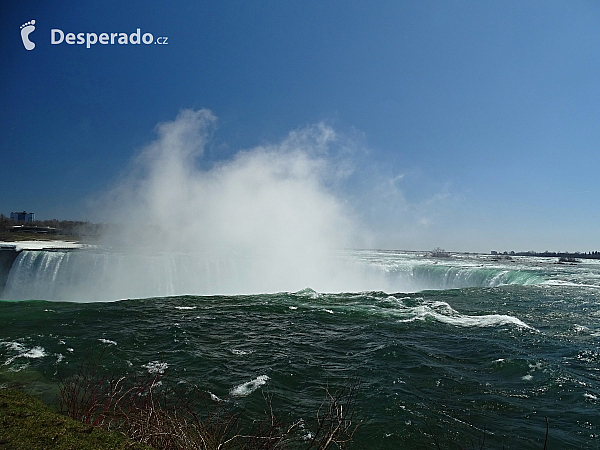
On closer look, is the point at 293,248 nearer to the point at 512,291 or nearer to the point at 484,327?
the point at 512,291

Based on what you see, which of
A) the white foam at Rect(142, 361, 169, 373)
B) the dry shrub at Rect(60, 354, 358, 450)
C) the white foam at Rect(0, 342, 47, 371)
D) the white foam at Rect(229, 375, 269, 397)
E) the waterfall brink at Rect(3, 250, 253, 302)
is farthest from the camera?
the waterfall brink at Rect(3, 250, 253, 302)

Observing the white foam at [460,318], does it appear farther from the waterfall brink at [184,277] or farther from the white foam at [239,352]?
the waterfall brink at [184,277]

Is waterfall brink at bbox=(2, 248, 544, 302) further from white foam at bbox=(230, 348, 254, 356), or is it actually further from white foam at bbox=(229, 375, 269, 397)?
white foam at bbox=(229, 375, 269, 397)

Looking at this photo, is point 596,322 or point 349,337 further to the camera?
point 596,322

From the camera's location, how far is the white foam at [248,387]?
21.8ft

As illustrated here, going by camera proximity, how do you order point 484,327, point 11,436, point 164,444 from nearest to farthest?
point 11,436
point 164,444
point 484,327

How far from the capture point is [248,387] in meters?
6.96

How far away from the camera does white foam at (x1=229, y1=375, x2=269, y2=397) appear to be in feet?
21.8

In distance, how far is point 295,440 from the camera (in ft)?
16.2

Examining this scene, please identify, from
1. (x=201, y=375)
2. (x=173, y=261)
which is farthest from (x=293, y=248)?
(x=201, y=375)

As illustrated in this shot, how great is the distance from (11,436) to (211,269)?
85.9 ft

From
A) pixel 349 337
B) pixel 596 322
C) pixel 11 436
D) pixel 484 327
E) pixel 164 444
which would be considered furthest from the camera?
pixel 596 322

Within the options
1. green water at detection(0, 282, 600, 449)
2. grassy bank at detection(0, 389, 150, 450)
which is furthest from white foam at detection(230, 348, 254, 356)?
grassy bank at detection(0, 389, 150, 450)

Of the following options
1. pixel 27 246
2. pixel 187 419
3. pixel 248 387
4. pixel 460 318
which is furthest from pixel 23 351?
pixel 27 246
